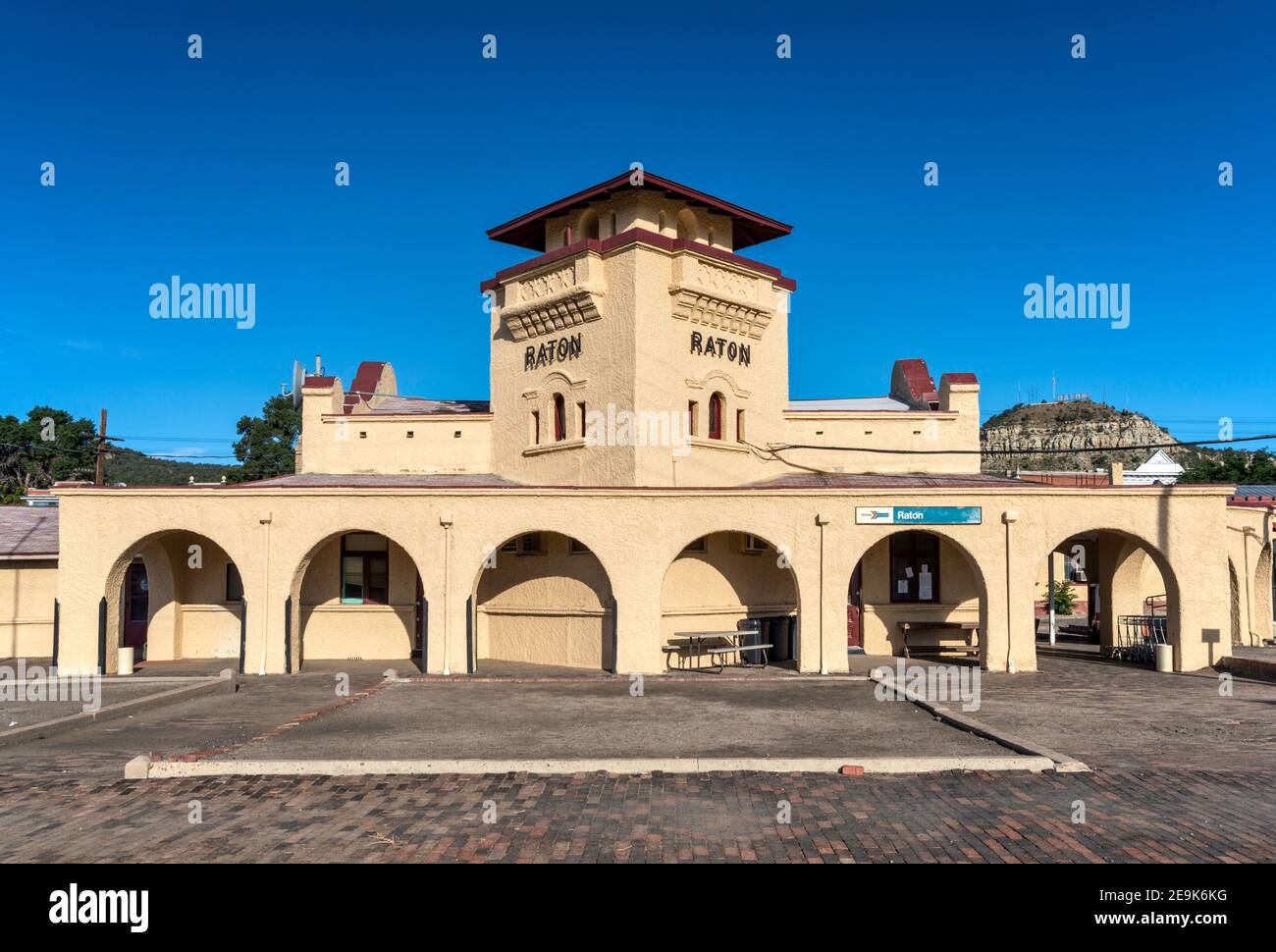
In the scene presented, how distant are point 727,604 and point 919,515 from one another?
5.15m

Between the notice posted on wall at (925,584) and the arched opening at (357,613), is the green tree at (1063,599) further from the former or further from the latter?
the arched opening at (357,613)

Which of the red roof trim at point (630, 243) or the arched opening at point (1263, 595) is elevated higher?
the red roof trim at point (630, 243)

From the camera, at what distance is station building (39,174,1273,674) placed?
71.8 ft

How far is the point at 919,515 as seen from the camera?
867 inches

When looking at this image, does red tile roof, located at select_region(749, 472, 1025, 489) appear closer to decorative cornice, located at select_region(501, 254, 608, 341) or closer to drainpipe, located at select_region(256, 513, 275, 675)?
decorative cornice, located at select_region(501, 254, 608, 341)

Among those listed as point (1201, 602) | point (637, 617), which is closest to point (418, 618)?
point (637, 617)

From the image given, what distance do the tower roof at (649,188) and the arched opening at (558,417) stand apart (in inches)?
206

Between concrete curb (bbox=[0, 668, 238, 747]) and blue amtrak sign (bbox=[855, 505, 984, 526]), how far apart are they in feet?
46.7

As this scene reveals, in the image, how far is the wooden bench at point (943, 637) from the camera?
→ 24250mm

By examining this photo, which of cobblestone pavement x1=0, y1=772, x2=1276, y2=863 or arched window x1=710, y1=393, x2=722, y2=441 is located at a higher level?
arched window x1=710, y1=393, x2=722, y2=441

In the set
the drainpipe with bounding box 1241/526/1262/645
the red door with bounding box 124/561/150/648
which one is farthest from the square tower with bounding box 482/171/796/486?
the drainpipe with bounding box 1241/526/1262/645

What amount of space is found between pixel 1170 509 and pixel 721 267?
487 inches

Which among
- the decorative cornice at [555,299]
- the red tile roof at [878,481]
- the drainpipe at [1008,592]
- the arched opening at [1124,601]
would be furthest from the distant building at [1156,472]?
the decorative cornice at [555,299]
